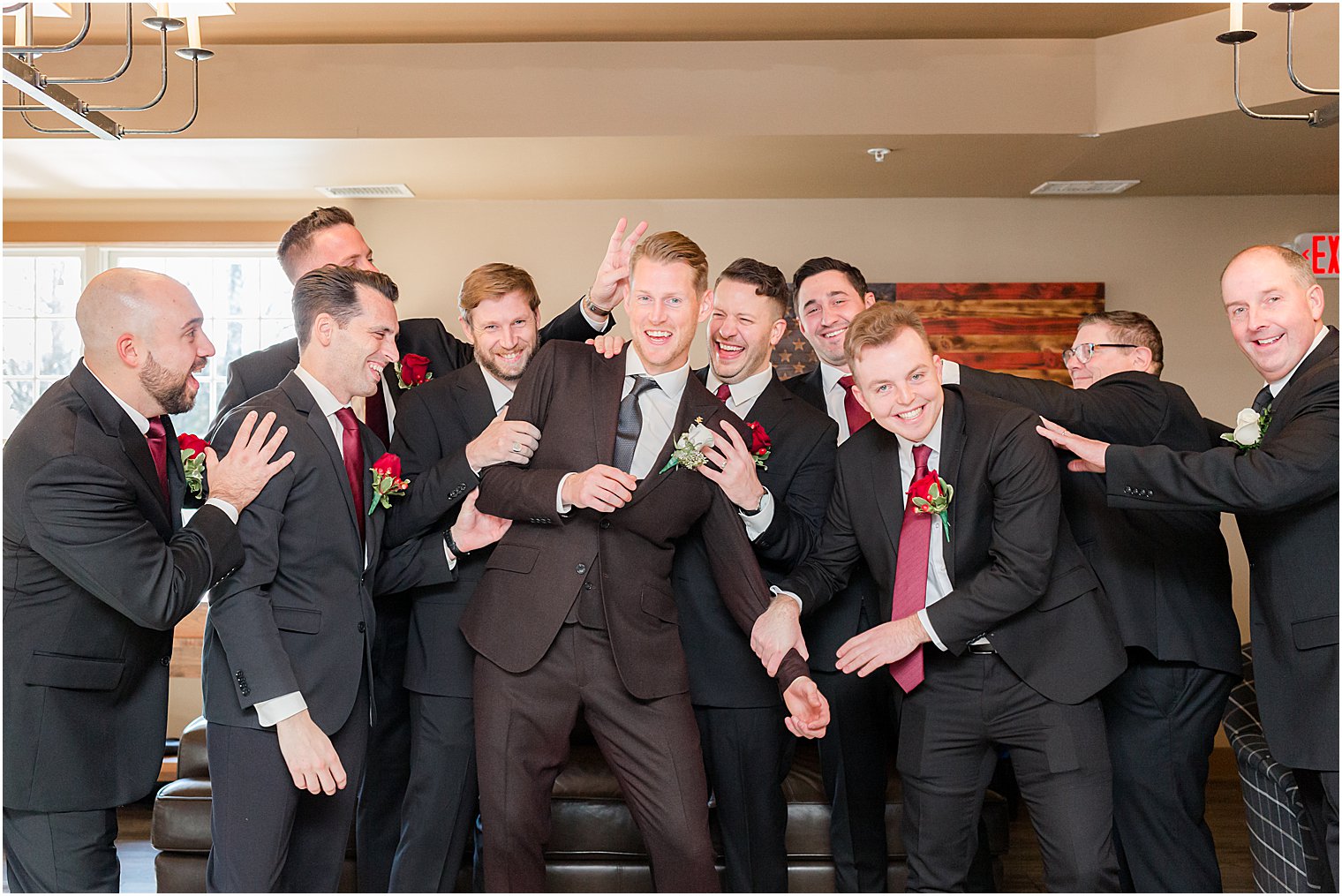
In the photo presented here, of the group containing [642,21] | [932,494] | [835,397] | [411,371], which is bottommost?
[932,494]

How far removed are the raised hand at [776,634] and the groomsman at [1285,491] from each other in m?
0.89

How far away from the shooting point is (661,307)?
9.80 feet

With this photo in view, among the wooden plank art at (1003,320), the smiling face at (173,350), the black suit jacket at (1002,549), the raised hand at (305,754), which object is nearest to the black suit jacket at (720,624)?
the black suit jacket at (1002,549)

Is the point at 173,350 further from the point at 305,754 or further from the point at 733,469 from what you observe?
the point at 733,469

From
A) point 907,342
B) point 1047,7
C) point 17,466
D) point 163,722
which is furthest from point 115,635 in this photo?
point 1047,7

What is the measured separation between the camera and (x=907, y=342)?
9.98ft

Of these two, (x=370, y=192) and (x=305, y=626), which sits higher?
(x=370, y=192)

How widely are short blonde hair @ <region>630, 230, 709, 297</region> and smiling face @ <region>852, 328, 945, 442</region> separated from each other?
51 centimetres

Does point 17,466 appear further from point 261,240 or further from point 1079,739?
point 261,240

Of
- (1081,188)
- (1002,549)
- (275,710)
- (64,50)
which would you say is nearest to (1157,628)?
(1002,549)

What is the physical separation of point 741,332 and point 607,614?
126 centimetres

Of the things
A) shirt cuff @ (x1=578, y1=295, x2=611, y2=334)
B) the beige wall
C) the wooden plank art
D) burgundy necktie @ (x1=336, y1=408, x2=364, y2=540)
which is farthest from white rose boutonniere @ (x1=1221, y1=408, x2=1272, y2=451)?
the beige wall

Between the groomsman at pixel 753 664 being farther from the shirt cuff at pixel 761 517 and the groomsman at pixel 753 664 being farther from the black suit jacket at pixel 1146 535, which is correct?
the black suit jacket at pixel 1146 535

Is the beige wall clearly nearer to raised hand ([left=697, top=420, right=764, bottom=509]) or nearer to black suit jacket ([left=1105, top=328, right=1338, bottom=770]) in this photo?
black suit jacket ([left=1105, top=328, right=1338, bottom=770])
